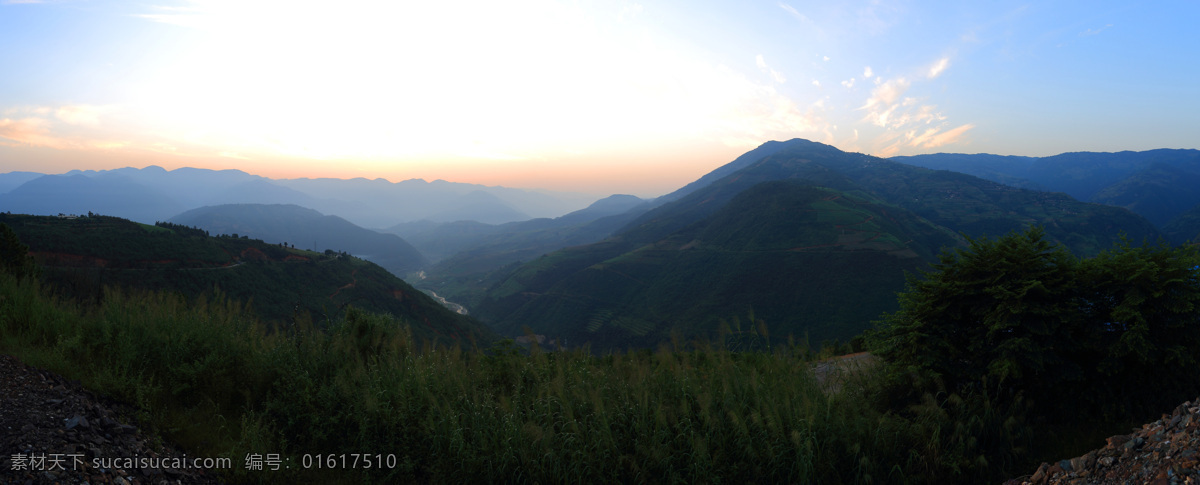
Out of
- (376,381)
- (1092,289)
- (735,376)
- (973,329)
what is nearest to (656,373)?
(735,376)

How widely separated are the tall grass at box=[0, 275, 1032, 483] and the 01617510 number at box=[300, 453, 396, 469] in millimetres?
84

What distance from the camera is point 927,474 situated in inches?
215

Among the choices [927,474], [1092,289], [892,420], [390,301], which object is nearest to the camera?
[927,474]

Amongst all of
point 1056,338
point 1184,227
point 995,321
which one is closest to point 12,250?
point 995,321

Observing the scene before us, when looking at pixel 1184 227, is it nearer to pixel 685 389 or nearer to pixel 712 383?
pixel 712 383

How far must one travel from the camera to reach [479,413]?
587 cm

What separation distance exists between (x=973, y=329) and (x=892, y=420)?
2823mm

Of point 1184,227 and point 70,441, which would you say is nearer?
point 70,441

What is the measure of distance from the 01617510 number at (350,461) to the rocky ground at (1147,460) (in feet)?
24.6

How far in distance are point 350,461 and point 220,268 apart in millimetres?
55611

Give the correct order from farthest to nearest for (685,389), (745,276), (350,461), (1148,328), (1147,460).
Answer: (745,276), (685,389), (1148,328), (350,461), (1147,460)

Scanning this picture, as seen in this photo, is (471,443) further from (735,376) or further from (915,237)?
(915,237)

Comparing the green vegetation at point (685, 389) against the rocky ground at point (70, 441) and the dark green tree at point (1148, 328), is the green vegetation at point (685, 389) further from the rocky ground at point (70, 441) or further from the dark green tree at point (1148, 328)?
the rocky ground at point (70, 441)

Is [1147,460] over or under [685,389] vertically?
over
